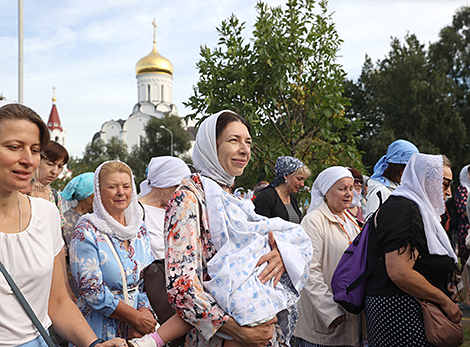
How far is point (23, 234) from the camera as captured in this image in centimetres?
193

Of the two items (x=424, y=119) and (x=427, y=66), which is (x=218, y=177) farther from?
(x=427, y=66)

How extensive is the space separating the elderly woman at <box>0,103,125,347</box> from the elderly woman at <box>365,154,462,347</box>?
6.20ft

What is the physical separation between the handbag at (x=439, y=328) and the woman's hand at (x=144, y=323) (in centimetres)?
189

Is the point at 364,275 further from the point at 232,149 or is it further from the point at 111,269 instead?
the point at 111,269

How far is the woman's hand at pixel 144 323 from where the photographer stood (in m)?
3.24

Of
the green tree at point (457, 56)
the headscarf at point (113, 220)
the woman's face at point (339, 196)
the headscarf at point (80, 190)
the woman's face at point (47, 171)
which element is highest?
the green tree at point (457, 56)

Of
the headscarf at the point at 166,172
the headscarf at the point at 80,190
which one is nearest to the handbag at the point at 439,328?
the headscarf at the point at 166,172

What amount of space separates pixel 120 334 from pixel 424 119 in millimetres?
29097

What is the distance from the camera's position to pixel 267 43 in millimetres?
6672

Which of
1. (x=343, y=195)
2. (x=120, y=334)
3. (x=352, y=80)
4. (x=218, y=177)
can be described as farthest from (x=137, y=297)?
(x=352, y=80)

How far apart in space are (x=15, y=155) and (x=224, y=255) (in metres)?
1.05

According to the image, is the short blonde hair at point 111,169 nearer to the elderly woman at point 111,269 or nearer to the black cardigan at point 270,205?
the elderly woman at point 111,269

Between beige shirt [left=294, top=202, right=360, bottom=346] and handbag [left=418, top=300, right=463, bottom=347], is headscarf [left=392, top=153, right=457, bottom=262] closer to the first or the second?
handbag [left=418, top=300, right=463, bottom=347]

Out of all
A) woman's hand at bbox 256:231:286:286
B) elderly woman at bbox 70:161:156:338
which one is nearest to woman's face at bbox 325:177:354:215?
elderly woman at bbox 70:161:156:338
